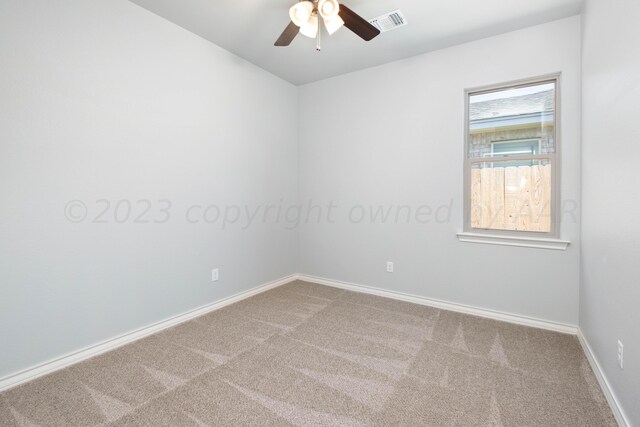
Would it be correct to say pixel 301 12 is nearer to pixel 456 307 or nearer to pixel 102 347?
pixel 102 347

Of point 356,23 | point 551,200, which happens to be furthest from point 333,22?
point 551,200

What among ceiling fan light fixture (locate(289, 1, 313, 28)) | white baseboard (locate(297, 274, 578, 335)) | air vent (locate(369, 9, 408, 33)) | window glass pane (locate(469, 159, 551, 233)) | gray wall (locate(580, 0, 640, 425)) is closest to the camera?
gray wall (locate(580, 0, 640, 425))

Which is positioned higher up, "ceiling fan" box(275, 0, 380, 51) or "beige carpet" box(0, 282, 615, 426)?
"ceiling fan" box(275, 0, 380, 51)

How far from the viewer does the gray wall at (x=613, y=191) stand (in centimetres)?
137

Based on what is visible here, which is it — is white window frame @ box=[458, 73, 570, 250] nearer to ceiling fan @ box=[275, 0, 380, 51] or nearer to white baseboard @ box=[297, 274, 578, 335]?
white baseboard @ box=[297, 274, 578, 335]

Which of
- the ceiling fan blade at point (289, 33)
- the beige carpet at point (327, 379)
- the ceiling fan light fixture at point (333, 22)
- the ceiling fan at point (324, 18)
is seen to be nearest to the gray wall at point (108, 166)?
the beige carpet at point (327, 379)

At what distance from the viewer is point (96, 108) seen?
214 cm

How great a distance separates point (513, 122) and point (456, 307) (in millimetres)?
1888

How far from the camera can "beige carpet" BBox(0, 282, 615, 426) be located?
5.14 feet

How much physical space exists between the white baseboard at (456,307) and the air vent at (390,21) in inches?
105

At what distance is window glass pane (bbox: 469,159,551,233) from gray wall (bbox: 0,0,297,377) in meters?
2.48

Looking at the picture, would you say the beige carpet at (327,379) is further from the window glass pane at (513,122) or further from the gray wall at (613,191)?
the window glass pane at (513,122)

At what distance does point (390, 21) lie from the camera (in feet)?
8.28

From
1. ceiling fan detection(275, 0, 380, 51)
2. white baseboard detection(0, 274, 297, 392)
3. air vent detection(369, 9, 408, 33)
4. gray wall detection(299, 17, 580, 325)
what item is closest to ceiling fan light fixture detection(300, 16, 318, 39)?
ceiling fan detection(275, 0, 380, 51)
